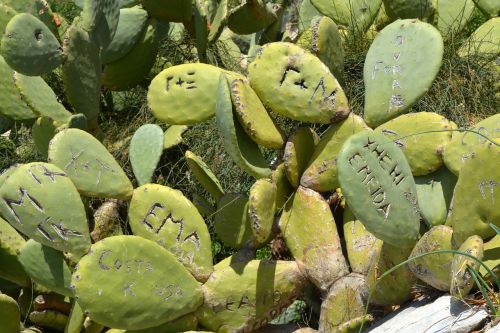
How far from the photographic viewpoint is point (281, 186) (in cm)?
254

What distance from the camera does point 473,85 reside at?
133 inches

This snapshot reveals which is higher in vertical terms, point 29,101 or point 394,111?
point 394,111

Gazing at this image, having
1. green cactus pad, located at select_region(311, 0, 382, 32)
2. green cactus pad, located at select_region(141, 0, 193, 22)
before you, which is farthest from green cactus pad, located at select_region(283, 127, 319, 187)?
green cactus pad, located at select_region(311, 0, 382, 32)

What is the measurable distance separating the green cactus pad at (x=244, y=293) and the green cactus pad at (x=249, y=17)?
4.12 feet

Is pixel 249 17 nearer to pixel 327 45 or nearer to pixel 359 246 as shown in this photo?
pixel 327 45

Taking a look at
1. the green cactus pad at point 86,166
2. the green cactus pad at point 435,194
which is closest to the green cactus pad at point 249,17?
the green cactus pad at point 86,166

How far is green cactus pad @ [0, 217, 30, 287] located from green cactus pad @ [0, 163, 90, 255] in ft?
1.20

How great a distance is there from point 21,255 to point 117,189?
Answer: 301 millimetres

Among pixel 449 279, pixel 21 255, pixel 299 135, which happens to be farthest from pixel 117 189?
pixel 449 279

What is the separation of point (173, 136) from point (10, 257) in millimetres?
752

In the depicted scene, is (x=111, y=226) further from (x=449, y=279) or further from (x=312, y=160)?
(x=449, y=279)

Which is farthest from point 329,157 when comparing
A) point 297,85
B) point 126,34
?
point 126,34

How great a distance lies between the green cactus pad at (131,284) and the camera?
7.47ft

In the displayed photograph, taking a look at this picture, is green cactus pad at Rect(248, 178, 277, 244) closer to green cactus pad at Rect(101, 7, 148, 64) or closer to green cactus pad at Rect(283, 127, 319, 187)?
green cactus pad at Rect(283, 127, 319, 187)
